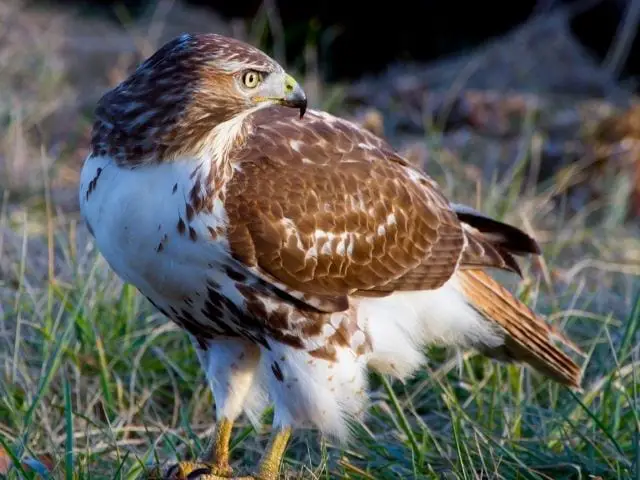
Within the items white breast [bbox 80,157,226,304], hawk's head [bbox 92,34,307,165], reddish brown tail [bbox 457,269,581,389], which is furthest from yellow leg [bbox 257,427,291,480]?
hawk's head [bbox 92,34,307,165]

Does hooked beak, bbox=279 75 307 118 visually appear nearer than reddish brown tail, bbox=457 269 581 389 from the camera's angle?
Yes

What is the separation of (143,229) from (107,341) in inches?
53.2

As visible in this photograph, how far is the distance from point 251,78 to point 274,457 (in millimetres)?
1274

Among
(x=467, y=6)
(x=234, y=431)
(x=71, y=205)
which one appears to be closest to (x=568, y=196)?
(x=71, y=205)

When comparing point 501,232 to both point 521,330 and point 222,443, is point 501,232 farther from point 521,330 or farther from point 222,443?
point 222,443

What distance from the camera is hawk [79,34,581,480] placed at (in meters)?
3.33

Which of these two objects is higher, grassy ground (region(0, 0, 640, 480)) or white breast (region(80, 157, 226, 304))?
white breast (region(80, 157, 226, 304))

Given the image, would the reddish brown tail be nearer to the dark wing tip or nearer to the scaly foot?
the dark wing tip

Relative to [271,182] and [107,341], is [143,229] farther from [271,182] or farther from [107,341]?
[107,341]


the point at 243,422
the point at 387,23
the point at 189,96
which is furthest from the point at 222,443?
the point at 387,23

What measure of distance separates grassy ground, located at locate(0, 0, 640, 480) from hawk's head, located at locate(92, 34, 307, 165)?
2.53ft

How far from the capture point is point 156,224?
330cm

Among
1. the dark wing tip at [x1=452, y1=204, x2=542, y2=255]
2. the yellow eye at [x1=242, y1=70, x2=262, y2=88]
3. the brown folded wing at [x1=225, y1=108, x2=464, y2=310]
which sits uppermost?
the yellow eye at [x1=242, y1=70, x2=262, y2=88]

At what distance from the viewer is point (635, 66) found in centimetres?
1018
